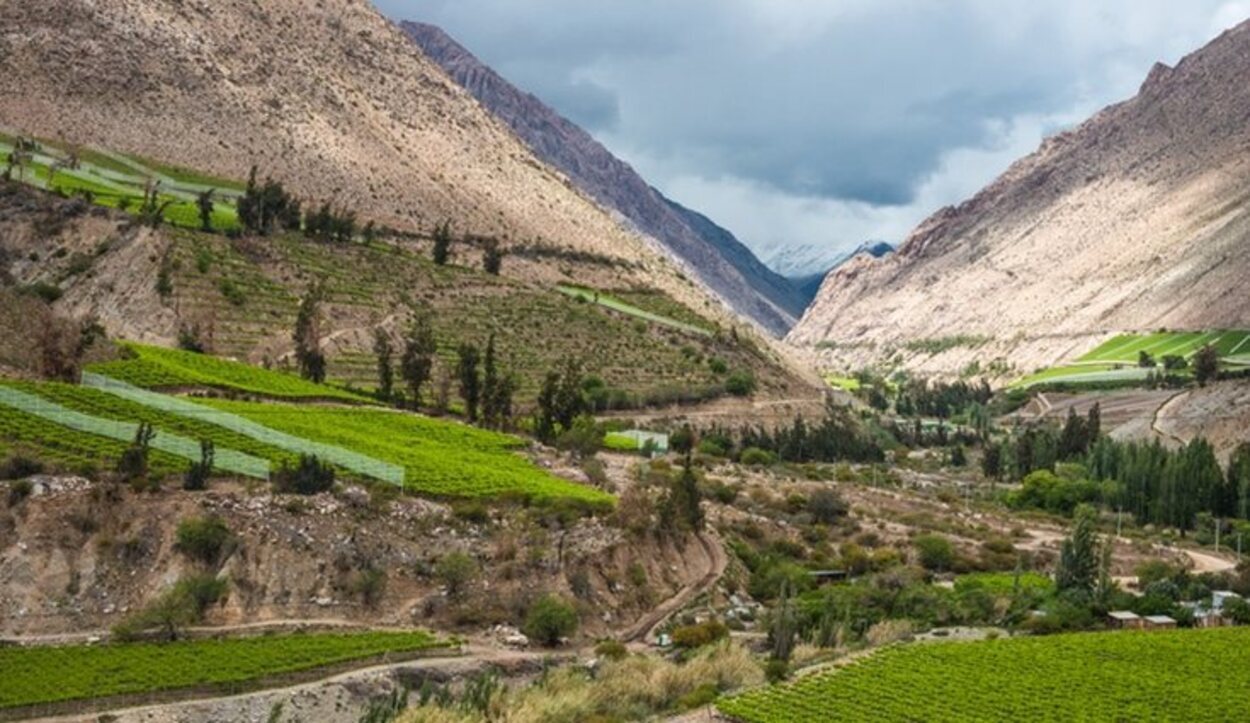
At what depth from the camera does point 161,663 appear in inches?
1314

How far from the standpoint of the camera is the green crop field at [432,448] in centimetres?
5031

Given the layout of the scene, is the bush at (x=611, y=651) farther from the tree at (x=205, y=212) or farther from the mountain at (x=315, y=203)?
the tree at (x=205, y=212)

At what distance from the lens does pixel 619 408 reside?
3597 inches

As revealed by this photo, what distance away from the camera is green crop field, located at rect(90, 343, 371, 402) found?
5612 cm

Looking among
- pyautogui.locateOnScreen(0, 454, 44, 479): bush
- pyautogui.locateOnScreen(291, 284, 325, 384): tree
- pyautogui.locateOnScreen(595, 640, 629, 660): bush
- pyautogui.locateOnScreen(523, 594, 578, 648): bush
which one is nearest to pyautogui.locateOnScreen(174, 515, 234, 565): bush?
pyautogui.locateOnScreen(0, 454, 44, 479): bush

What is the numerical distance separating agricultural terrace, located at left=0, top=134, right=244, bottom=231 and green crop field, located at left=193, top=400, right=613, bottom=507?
130 feet

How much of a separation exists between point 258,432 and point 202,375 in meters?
13.2

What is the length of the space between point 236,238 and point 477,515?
53268mm

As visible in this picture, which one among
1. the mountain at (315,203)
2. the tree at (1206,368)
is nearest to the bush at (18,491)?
the mountain at (315,203)

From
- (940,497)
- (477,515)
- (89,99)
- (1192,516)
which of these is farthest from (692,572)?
(89,99)

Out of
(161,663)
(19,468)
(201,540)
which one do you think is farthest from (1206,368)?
(161,663)

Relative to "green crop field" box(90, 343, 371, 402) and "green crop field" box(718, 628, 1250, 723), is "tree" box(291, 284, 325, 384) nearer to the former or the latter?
"green crop field" box(90, 343, 371, 402)

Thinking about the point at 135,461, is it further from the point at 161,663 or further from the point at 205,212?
the point at 205,212

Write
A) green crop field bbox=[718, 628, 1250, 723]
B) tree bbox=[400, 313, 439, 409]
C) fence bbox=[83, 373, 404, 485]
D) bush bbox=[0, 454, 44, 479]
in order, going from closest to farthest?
green crop field bbox=[718, 628, 1250, 723], bush bbox=[0, 454, 44, 479], fence bbox=[83, 373, 404, 485], tree bbox=[400, 313, 439, 409]
